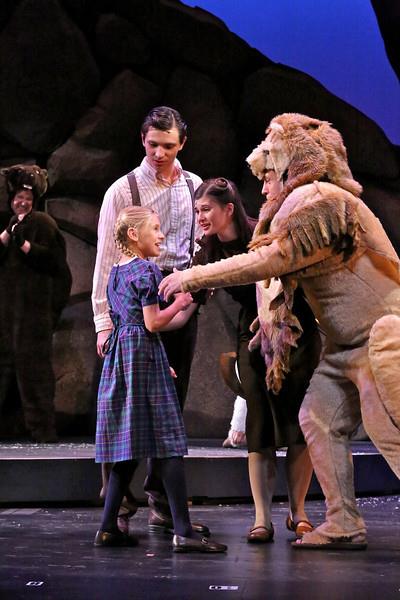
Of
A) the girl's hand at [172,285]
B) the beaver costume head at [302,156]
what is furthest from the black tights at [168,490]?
the beaver costume head at [302,156]

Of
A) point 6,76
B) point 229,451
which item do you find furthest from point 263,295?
point 6,76

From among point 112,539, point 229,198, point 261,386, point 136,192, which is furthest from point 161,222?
point 112,539

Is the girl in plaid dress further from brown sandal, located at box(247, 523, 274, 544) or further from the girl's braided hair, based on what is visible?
brown sandal, located at box(247, 523, 274, 544)

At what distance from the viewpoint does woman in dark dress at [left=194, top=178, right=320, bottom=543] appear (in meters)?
3.33

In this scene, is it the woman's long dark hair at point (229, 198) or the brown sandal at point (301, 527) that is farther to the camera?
the woman's long dark hair at point (229, 198)

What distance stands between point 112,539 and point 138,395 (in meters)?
0.43

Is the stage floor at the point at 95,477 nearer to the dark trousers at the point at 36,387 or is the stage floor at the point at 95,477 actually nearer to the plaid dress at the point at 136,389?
the dark trousers at the point at 36,387

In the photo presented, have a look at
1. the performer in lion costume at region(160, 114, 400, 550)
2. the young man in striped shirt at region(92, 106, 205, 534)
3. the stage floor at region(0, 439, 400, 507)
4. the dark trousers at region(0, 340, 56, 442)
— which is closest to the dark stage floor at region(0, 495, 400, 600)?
the performer in lion costume at region(160, 114, 400, 550)

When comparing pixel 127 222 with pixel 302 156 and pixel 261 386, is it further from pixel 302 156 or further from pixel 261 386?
pixel 261 386

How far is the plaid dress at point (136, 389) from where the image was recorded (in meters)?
3.09

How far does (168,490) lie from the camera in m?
3.05

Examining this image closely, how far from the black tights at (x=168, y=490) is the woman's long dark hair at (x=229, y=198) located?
814 millimetres

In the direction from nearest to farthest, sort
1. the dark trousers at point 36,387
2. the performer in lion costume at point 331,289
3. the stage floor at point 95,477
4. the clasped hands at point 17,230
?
the performer in lion costume at point 331,289
the stage floor at point 95,477
the clasped hands at point 17,230
the dark trousers at point 36,387

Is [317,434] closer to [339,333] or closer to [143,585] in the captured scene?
[339,333]
